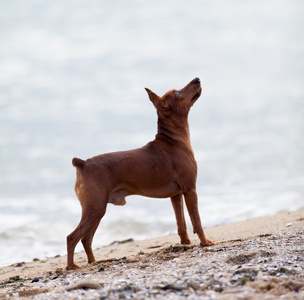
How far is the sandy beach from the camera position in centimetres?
457

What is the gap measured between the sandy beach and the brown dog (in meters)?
0.57

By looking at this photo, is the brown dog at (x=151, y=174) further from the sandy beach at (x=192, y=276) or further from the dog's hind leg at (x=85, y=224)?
the sandy beach at (x=192, y=276)

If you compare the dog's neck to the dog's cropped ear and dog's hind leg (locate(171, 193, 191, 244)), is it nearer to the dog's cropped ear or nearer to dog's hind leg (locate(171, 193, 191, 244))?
the dog's cropped ear

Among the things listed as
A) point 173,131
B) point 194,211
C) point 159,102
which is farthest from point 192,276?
point 159,102

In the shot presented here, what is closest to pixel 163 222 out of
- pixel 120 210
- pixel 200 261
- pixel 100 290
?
pixel 120 210

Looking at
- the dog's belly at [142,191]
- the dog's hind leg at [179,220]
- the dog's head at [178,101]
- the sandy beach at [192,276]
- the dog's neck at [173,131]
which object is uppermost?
the dog's head at [178,101]

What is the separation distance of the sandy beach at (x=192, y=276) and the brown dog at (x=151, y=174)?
57cm

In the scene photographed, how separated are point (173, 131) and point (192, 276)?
3156 mm

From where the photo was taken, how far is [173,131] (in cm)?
784

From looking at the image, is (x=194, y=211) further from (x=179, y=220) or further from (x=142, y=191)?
(x=142, y=191)

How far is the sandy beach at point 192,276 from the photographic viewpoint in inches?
180

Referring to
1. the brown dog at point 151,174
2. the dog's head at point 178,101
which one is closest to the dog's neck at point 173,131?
the brown dog at point 151,174

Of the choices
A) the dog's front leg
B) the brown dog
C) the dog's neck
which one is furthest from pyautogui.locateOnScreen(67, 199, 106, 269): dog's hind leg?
the dog's neck

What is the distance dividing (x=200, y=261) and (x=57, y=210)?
1390cm
